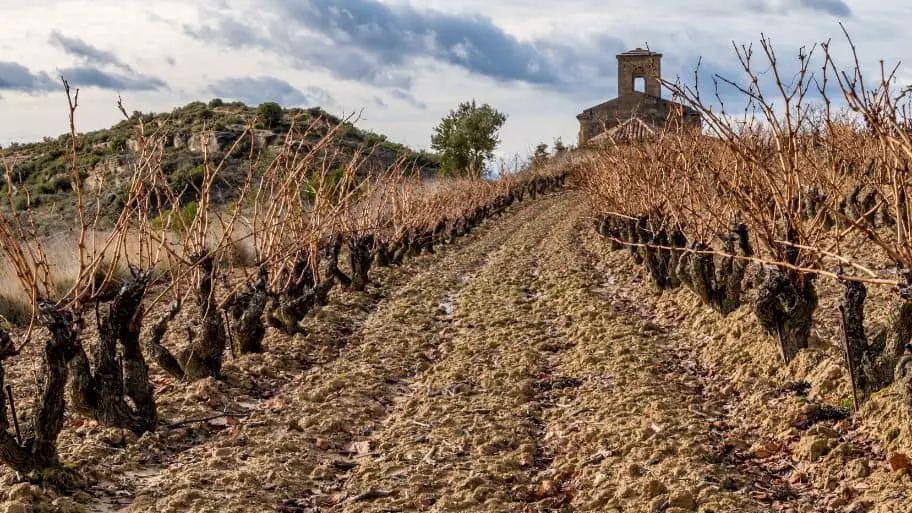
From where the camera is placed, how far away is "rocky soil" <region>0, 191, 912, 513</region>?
4586mm

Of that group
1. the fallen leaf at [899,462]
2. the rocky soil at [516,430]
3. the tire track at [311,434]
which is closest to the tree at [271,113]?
the tire track at [311,434]

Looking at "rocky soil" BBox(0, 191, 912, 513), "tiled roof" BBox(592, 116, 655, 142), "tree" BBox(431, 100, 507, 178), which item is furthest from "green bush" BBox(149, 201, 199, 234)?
"tree" BBox(431, 100, 507, 178)

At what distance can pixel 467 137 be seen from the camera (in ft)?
162

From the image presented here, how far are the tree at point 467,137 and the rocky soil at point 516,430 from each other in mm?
40483

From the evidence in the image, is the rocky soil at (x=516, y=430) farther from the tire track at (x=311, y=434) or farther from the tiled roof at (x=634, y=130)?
the tiled roof at (x=634, y=130)

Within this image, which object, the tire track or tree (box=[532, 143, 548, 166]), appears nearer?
the tire track

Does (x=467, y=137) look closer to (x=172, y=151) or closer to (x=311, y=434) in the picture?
(x=172, y=151)

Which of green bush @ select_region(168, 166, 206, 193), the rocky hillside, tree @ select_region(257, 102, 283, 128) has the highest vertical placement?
tree @ select_region(257, 102, 283, 128)

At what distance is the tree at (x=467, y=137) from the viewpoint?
49375 millimetres

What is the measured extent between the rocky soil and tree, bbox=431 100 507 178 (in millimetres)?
40483

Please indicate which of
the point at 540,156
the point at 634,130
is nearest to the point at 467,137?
the point at 540,156

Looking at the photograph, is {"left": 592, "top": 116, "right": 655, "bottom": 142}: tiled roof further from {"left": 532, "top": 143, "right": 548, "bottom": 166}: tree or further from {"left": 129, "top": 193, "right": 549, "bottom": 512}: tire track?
{"left": 532, "top": 143, "right": 548, "bottom": 166}: tree

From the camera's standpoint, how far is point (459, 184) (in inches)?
964

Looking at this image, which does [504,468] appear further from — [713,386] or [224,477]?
[713,386]
